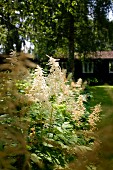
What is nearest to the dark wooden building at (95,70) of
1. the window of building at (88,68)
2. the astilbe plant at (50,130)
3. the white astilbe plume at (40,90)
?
the window of building at (88,68)

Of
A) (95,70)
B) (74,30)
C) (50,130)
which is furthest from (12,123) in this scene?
(95,70)

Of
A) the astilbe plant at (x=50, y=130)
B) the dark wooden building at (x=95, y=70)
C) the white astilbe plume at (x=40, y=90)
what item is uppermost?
the white astilbe plume at (x=40, y=90)

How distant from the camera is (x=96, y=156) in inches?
29.9

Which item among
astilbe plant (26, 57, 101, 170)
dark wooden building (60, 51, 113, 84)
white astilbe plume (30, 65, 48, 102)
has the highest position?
white astilbe plume (30, 65, 48, 102)

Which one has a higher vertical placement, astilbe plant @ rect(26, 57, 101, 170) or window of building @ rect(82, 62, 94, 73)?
astilbe plant @ rect(26, 57, 101, 170)

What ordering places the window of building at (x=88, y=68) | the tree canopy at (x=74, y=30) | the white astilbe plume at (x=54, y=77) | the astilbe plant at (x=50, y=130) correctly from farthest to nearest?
the window of building at (x=88, y=68)
the tree canopy at (x=74, y=30)
the white astilbe plume at (x=54, y=77)
the astilbe plant at (x=50, y=130)

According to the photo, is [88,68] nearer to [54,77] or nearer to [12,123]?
[54,77]

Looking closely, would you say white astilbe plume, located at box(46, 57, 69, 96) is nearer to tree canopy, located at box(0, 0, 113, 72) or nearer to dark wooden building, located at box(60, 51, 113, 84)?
→ tree canopy, located at box(0, 0, 113, 72)

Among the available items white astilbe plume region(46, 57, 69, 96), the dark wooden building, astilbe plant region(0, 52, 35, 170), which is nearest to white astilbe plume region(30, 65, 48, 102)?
white astilbe plume region(46, 57, 69, 96)

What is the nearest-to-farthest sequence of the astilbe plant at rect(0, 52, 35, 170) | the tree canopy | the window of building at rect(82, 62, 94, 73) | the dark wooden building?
the astilbe plant at rect(0, 52, 35, 170), the tree canopy, the dark wooden building, the window of building at rect(82, 62, 94, 73)

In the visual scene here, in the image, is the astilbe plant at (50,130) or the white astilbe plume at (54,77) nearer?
the astilbe plant at (50,130)

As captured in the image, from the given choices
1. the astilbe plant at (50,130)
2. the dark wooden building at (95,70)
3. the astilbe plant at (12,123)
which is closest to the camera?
the astilbe plant at (12,123)

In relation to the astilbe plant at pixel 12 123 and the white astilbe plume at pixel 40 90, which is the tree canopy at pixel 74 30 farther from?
the astilbe plant at pixel 12 123

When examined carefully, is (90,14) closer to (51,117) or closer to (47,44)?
(47,44)
